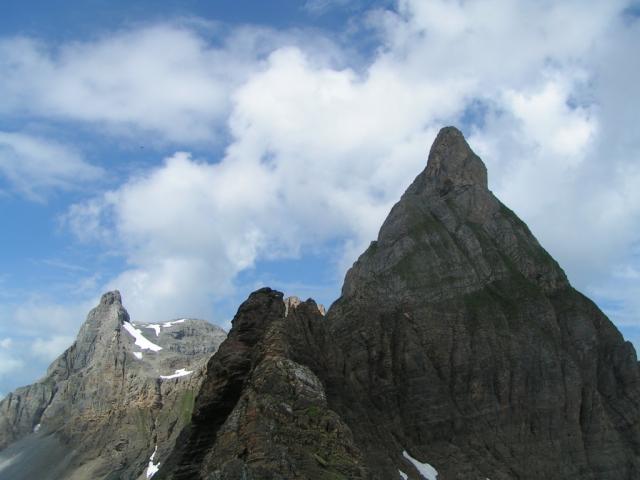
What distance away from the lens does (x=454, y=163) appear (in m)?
125

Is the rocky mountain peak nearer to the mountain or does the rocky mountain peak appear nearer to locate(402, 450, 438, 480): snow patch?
the mountain

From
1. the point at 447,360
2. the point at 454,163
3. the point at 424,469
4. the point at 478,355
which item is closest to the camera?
the point at 424,469

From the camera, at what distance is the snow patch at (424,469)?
77312 mm

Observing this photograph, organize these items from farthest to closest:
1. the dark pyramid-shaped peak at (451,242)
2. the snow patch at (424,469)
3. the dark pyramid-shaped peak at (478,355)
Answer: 1. the dark pyramid-shaped peak at (451,242)
2. the dark pyramid-shaped peak at (478,355)
3. the snow patch at (424,469)

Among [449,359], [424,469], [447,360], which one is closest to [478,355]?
[449,359]

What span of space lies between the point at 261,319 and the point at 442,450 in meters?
29.4

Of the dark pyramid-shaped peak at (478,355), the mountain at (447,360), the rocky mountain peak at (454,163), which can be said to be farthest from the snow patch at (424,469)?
the rocky mountain peak at (454,163)

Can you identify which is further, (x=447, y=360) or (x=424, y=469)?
(x=447, y=360)

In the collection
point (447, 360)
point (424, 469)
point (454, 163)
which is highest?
point (454, 163)

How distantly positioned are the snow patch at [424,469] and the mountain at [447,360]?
175 mm

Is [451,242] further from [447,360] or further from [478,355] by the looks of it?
[447,360]

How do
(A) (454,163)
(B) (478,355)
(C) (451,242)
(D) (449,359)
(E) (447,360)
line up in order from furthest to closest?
(A) (454,163) < (C) (451,242) < (B) (478,355) < (D) (449,359) < (E) (447,360)

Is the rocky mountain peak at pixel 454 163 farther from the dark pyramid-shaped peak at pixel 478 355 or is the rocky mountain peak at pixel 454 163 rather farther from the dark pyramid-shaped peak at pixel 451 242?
the dark pyramid-shaped peak at pixel 478 355

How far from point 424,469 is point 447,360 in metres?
21.2
